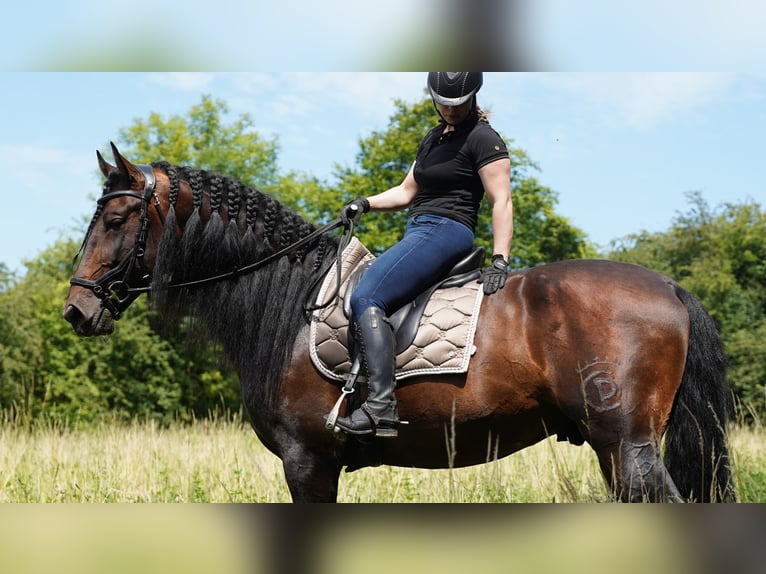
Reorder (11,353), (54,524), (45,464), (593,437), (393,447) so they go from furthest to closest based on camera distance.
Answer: (11,353), (45,464), (393,447), (593,437), (54,524)

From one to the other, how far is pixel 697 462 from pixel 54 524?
11.3 ft

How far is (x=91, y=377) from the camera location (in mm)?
18000

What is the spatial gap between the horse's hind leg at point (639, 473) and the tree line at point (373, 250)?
12073 mm

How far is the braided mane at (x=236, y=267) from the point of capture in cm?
413

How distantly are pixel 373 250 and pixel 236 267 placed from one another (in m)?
11.9

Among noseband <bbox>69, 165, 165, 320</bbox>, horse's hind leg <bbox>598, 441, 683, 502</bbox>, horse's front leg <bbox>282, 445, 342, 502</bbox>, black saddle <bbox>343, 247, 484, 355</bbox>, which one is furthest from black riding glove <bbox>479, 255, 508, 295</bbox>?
noseband <bbox>69, 165, 165, 320</bbox>

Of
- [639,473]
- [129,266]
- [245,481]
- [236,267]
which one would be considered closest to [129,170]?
[129,266]

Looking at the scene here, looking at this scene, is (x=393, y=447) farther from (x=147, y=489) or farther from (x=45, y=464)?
(x=45, y=464)

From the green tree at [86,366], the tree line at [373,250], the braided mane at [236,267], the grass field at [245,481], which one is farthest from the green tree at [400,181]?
the braided mane at [236,267]

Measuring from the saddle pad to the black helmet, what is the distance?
1.01 m

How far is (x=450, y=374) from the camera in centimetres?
375

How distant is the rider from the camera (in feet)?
12.0
